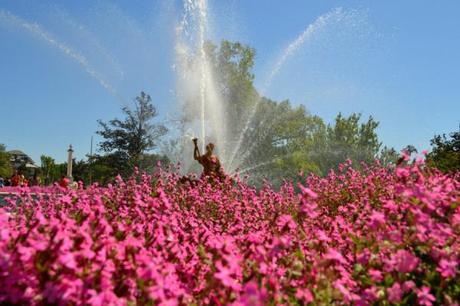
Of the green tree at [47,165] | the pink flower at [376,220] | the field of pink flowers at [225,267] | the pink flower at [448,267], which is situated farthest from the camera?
the green tree at [47,165]

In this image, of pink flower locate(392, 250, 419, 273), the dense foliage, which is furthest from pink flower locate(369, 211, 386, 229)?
the dense foliage

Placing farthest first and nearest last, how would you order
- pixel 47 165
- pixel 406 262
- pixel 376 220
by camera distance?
pixel 47 165, pixel 376 220, pixel 406 262

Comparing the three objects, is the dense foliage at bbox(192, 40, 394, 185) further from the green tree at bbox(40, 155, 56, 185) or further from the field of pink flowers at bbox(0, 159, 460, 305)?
the green tree at bbox(40, 155, 56, 185)

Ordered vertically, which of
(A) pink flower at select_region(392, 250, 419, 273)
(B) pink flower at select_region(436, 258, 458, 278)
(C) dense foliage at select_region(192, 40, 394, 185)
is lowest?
(B) pink flower at select_region(436, 258, 458, 278)

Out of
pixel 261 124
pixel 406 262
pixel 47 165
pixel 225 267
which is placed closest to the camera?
pixel 406 262

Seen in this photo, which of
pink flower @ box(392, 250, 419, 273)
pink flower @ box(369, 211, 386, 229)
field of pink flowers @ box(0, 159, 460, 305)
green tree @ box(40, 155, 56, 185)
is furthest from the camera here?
green tree @ box(40, 155, 56, 185)

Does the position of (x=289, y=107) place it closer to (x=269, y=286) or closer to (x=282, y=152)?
(x=282, y=152)

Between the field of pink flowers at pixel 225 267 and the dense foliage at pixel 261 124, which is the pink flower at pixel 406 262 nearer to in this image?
the field of pink flowers at pixel 225 267

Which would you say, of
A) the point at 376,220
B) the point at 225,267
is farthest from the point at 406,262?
the point at 225,267

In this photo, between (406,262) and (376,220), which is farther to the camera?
(376,220)

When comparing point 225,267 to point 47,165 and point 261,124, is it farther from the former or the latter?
point 47,165

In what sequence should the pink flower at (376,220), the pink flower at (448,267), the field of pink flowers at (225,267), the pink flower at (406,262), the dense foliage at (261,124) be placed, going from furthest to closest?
the dense foliage at (261,124), the pink flower at (376,220), the pink flower at (448,267), the pink flower at (406,262), the field of pink flowers at (225,267)

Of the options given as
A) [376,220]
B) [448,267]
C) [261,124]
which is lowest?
[448,267]

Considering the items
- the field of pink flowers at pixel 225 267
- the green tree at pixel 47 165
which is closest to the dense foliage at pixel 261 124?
the field of pink flowers at pixel 225 267
